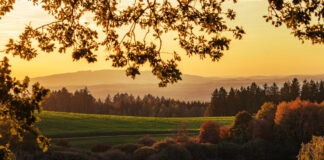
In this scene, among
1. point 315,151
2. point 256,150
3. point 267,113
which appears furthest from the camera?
point 267,113

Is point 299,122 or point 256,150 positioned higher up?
point 299,122

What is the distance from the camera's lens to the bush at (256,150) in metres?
44.4

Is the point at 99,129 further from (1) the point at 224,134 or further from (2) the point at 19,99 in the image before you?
(2) the point at 19,99

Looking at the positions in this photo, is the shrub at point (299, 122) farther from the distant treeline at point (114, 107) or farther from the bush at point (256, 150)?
the distant treeline at point (114, 107)

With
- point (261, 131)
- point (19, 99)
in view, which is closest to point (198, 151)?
point (261, 131)

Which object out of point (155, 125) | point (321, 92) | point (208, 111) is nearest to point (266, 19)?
point (155, 125)

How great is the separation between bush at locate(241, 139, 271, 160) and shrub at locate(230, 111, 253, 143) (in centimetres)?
258

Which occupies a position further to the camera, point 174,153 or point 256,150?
point 256,150

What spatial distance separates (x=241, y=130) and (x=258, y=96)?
70.8 metres

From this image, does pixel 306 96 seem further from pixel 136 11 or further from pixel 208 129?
pixel 136 11

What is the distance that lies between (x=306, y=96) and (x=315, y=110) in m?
65.8

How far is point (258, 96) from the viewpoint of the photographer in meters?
116

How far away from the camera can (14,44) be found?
1125 cm

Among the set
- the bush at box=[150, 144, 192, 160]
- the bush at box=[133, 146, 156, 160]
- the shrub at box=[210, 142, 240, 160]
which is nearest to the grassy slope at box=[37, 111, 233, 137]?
the bush at box=[133, 146, 156, 160]
